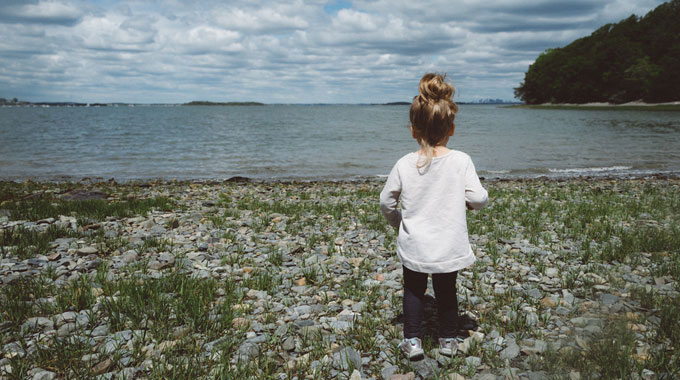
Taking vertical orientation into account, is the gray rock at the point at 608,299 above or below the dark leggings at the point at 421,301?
below

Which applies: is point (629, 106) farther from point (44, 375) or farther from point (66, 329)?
point (44, 375)

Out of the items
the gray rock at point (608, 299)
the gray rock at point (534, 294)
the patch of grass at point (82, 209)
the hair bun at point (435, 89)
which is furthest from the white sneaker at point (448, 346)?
the patch of grass at point (82, 209)

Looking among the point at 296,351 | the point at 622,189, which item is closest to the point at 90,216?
the point at 296,351

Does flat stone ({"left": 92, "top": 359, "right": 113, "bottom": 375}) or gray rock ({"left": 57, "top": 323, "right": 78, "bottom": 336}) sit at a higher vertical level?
gray rock ({"left": 57, "top": 323, "right": 78, "bottom": 336})

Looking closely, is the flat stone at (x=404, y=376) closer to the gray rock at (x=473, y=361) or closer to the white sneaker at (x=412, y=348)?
the white sneaker at (x=412, y=348)

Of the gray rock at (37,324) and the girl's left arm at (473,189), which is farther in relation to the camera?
the gray rock at (37,324)

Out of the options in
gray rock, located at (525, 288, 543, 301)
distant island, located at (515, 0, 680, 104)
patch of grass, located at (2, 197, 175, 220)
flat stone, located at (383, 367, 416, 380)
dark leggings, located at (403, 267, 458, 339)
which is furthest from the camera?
distant island, located at (515, 0, 680, 104)

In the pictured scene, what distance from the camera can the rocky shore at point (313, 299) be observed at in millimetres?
3553

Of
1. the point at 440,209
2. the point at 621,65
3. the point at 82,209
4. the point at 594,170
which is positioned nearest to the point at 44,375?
the point at 440,209

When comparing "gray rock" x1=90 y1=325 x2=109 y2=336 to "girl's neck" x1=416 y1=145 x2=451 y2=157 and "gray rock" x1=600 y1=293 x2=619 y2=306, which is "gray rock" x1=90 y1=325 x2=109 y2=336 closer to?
"girl's neck" x1=416 y1=145 x2=451 y2=157

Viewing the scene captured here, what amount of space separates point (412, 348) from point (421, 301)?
0.46m

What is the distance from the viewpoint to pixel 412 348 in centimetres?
380

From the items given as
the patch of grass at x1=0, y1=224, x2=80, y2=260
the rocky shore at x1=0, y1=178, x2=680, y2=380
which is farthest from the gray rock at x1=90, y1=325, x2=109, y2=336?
the patch of grass at x1=0, y1=224, x2=80, y2=260

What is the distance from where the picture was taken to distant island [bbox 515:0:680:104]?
9912 centimetres
